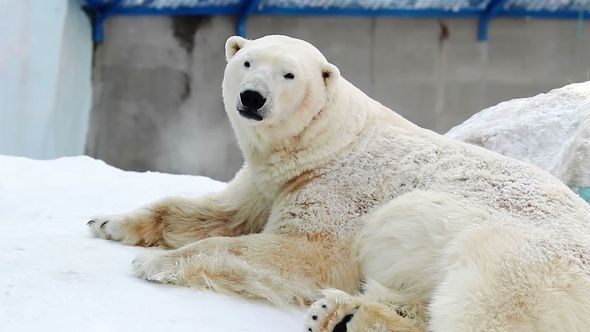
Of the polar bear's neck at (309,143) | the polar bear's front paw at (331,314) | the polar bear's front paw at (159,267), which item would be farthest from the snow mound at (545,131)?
the polar bear's front paw at (159,267)

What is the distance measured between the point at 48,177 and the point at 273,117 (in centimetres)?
201

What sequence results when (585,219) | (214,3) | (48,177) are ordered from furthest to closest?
(214,3) → (48,177) → (585,219)

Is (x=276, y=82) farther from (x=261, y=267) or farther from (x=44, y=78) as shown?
(x=44, y=78)

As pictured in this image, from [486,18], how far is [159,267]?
7.06 metres

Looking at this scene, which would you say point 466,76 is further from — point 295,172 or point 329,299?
point 329,299

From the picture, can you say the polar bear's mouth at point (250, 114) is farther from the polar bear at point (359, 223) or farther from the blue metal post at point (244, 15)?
the blue metal post at point (244, 15)

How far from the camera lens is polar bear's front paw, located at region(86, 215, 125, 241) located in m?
2.90

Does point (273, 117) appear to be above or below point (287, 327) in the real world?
above

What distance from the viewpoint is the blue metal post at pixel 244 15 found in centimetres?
831

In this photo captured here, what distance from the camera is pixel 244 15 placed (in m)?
8.46

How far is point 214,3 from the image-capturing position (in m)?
8.41

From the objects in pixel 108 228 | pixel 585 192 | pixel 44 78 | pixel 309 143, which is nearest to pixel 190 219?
pixel 108 228

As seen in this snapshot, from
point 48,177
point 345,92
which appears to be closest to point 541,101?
point 345,92

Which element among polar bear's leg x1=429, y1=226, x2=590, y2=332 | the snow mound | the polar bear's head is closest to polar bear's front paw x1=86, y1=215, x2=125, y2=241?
the polar bear's head
